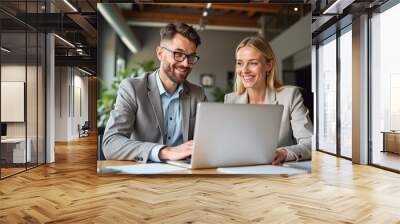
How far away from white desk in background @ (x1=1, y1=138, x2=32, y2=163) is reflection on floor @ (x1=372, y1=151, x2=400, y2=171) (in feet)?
15.6

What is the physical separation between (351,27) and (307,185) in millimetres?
3011

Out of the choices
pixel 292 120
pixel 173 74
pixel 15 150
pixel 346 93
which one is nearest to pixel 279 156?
pixel 292 120

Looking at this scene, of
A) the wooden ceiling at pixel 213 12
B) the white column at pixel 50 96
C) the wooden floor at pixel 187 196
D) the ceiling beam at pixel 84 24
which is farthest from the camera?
the white column at pixel 50 96

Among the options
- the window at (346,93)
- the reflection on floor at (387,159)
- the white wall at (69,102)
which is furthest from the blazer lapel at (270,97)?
the window at (346,93)

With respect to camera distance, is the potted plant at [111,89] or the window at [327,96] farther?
the window at [327,96]

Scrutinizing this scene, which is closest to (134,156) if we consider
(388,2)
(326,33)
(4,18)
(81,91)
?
(81,91)

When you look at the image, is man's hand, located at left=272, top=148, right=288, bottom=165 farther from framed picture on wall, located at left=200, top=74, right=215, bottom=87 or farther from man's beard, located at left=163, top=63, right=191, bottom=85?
man's beard, located at left=163, top=63, right=191, bottom=85

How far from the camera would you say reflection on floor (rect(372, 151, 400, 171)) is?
5086 mm

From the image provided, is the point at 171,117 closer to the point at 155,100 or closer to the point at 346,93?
the point at 155,100

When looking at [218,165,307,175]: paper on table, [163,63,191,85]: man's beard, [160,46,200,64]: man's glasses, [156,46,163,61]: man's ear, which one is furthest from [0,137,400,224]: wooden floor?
[160,46,200,64]: man's glasses

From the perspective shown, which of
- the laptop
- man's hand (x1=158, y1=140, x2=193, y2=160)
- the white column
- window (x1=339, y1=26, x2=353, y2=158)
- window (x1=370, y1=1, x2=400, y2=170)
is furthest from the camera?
window (x1=339, y1=26, x2=353, y2=158)

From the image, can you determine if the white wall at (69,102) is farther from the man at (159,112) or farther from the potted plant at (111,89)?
the man at (159,112)

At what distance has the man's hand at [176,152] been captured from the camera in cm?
388

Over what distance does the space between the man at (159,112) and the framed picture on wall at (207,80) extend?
0.38ft
